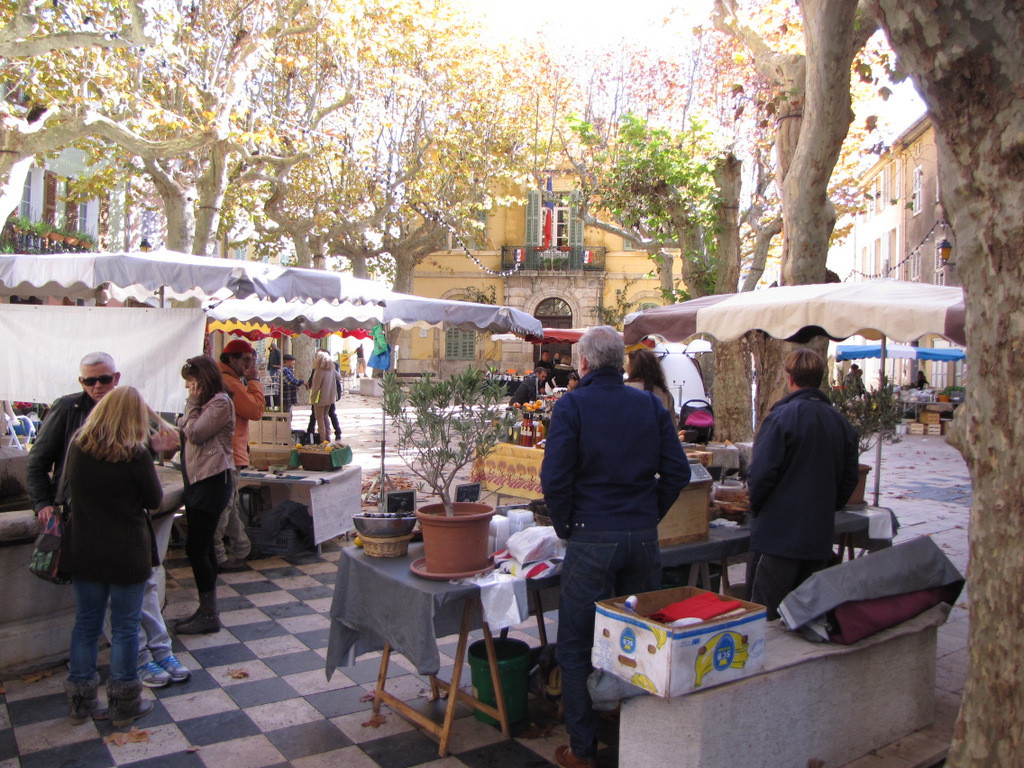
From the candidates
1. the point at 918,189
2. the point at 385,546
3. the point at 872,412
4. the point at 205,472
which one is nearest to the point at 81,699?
the point at 205,472

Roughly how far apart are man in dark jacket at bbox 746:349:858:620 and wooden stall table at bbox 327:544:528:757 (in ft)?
4.55

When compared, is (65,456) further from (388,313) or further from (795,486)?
(388,313)

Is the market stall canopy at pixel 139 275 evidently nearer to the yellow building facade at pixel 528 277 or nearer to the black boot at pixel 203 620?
the black boot at pixel 203 620

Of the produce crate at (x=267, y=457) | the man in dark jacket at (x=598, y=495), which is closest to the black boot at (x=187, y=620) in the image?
the produce crate at (x=267, y=457)

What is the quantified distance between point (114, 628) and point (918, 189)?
29.0m

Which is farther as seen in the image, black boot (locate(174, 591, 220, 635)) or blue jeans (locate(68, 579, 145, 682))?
black boot (locate(174, 591, 220, 635))

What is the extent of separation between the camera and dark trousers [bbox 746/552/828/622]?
12.7 ft

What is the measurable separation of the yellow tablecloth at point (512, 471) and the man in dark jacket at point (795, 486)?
2.42 m

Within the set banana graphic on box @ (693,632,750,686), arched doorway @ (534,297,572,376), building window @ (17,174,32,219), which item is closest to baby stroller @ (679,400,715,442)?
banana graphic on box @ (693,632,750,686)

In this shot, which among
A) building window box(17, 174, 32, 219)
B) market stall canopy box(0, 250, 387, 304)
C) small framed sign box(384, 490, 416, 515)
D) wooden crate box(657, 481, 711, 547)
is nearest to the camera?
wooden crate box(657, 481, 711, 547)

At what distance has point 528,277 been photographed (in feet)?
110

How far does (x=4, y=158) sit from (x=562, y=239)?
26.4 m

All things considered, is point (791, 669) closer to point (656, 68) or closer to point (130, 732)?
point (130, 732)

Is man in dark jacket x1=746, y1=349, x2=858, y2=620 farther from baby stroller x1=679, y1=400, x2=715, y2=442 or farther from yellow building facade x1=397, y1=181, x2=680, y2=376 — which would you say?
yellow building facade x1=397, y1=181, x2=680, y2=376
